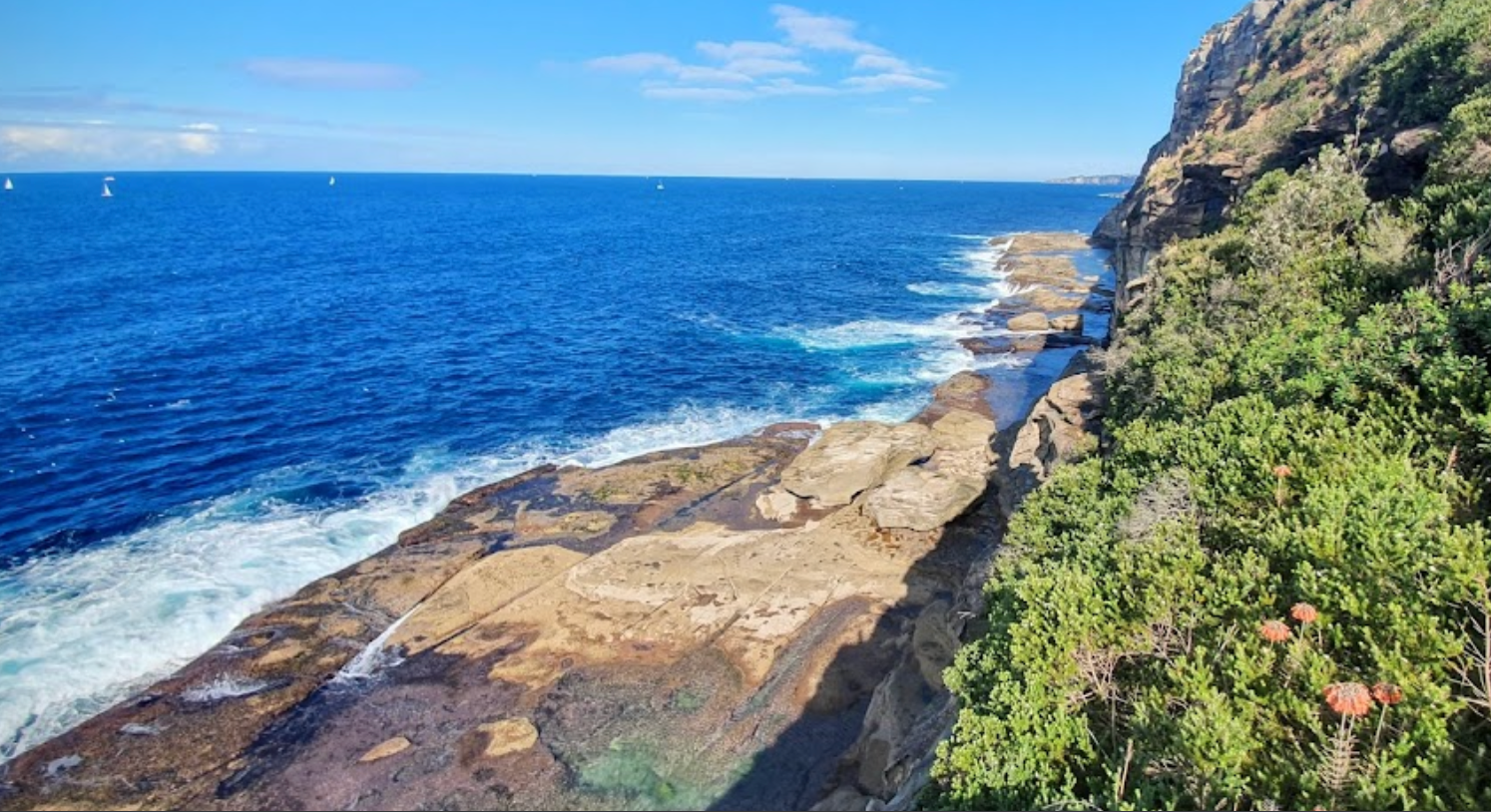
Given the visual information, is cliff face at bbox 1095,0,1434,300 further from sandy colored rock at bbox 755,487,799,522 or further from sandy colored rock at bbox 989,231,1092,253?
sandy colored rock at bbox 989,231,1092,253

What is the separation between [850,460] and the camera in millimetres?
30469

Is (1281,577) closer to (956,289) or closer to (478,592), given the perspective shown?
(478,592)

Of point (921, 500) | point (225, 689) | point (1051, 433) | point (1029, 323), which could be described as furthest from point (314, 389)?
point (1029, 323)

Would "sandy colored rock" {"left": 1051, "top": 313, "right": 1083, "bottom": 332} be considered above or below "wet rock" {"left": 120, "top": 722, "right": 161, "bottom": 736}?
above

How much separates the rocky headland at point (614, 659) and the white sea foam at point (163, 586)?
120 centimetres

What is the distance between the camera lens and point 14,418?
121 ft

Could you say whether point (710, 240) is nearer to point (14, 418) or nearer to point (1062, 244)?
point (1062, 244)

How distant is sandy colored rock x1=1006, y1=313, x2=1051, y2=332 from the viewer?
5709cm

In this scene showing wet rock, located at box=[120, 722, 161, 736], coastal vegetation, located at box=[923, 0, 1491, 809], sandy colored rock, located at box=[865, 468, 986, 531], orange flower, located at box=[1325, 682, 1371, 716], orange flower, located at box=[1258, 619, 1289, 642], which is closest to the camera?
orange flower, located at box=[1325, 682, 1371, 716]

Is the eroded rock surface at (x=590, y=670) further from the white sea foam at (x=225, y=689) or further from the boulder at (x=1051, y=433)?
the boulder at (x=1051, y=433)

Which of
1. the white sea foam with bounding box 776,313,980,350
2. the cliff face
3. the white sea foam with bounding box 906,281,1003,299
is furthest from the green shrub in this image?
the white sea foam with bounding box 906,281,1003,299

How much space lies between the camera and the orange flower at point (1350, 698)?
630 centimetres

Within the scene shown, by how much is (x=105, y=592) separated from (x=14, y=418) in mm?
20895

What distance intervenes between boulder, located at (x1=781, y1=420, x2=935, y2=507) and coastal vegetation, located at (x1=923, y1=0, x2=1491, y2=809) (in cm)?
1293
